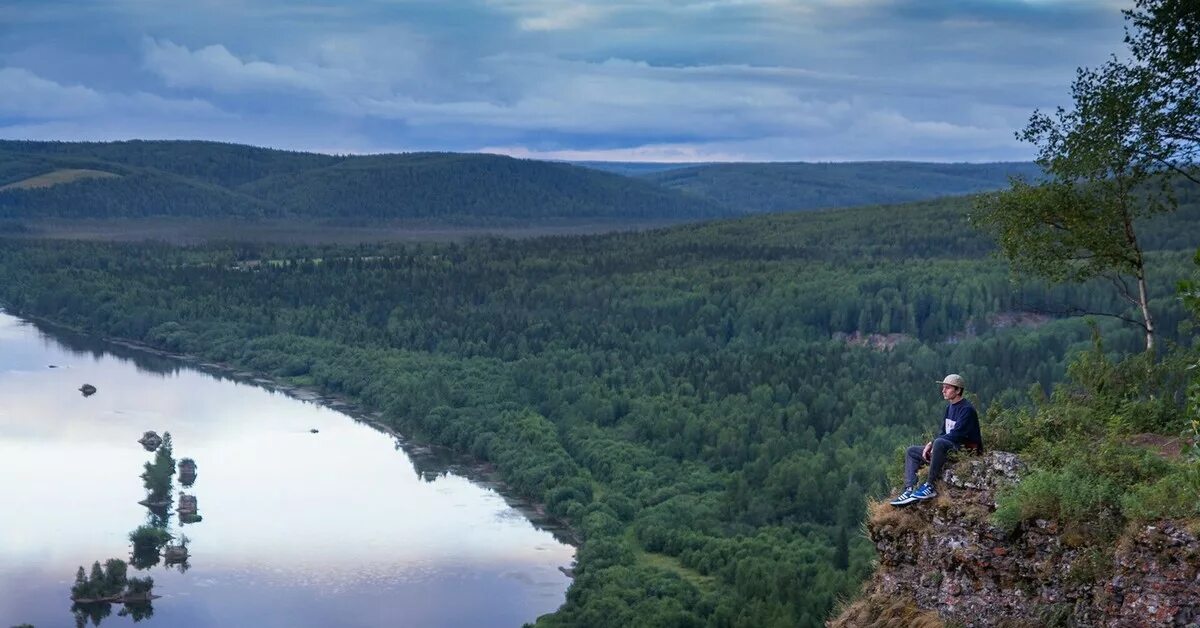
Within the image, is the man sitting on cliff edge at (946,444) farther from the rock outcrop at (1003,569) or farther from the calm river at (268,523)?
the calm river at (268,523)

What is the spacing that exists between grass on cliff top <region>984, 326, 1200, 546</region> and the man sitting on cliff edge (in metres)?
0.53

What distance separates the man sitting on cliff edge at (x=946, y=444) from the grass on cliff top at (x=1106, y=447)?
1.73 feet

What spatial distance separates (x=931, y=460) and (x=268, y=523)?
47527mm

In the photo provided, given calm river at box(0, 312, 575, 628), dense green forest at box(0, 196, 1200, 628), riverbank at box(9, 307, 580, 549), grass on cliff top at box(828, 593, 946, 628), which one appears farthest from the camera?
riverbank at box(9, 307, 580, 549)

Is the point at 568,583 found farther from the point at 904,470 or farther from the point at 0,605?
the point at 904,470

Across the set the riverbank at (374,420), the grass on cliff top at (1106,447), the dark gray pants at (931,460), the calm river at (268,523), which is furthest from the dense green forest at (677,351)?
the calm river at (268,523)

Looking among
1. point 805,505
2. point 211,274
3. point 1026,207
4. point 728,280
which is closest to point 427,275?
point 211,274

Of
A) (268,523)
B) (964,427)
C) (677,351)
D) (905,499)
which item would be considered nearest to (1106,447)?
(964,427)

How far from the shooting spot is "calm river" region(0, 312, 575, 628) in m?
46.8

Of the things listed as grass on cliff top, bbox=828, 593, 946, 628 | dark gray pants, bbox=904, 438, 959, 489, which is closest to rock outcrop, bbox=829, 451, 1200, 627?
grass on cliff top, bbox=828, 593, 946, 628

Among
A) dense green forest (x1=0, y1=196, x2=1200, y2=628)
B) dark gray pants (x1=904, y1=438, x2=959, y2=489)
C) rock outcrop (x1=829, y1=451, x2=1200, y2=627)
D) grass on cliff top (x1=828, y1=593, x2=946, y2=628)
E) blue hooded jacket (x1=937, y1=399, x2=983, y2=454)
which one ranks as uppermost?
blue hooded jacket (x1=937, y1=399, x2=983, y2=454)

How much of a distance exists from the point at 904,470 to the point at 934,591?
1.69 meters

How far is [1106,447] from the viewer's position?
1234 cm

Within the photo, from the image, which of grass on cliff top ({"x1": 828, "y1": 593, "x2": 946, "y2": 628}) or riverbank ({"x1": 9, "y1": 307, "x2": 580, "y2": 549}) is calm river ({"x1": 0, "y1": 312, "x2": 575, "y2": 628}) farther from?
grass on cliff top ({"x1": 828, "y1": 593, "x2": 946, "y2": 628})
